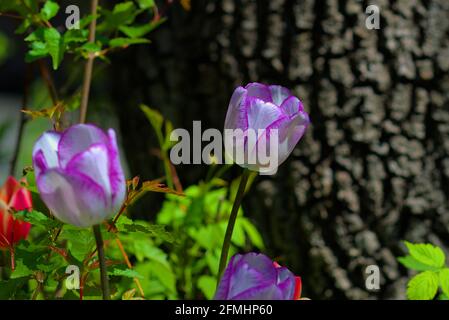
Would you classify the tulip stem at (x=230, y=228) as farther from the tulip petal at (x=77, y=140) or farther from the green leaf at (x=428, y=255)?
the green leaf at (x=428, y=255)

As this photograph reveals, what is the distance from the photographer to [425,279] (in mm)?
1010

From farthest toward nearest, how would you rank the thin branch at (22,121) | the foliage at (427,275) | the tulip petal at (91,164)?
the thin branch at (22,121) < the foliage at (427,275) < the tulip petal at (91,164)

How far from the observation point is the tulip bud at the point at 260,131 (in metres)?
0.78

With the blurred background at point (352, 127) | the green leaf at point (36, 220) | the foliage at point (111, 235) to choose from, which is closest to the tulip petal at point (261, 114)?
the foliage at point (111, 235)

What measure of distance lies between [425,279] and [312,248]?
64cm

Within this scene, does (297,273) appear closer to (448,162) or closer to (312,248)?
(312,248)

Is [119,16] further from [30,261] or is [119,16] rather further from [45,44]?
[30,261]

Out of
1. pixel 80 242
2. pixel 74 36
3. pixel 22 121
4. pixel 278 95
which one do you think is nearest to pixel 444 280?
pixel 278 95

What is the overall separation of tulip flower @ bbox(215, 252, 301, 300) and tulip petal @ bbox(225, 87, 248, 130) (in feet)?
0.47

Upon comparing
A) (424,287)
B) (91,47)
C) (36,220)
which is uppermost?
(91,47)

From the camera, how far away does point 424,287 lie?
998 millimetres

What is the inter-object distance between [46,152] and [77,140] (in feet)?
0.10

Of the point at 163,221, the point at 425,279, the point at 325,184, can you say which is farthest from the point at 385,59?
the point at 425,279

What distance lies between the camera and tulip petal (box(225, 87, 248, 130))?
0.79 meters
